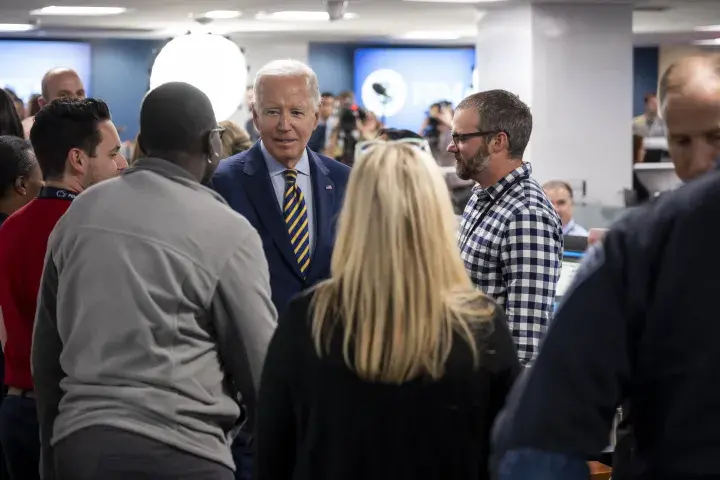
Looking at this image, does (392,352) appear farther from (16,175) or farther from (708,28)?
(708,28)

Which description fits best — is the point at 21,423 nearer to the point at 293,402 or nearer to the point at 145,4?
the point at 293,402

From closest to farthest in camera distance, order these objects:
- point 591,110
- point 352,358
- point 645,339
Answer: point 645,339
point 352,358
point 591,110

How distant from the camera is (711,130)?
151 cm

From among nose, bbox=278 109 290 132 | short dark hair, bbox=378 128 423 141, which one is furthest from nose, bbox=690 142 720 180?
short dark hair, bbox=378 128 423 141

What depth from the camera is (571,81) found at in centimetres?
1123

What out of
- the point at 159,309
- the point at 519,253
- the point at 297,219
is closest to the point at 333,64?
the point at 297,219

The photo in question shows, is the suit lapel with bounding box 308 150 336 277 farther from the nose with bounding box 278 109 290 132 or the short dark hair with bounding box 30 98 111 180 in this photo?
the short dark hair with bounding box 30 98 111 180

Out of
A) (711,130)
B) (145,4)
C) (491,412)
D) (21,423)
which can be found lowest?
(21,423)

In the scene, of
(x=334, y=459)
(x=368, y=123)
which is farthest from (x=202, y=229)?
(x=368, y=123)

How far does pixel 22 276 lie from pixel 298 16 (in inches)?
428

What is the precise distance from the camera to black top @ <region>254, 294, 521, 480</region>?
187 cm

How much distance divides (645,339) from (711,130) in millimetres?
304

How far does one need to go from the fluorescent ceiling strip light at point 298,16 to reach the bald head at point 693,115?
457 inches

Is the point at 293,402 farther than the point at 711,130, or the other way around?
the point at 293,402
